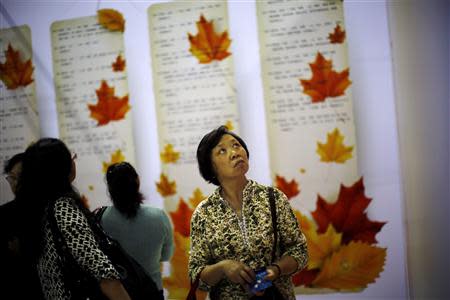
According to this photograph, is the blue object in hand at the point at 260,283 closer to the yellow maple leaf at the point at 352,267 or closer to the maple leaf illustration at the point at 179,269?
the yellow maple leaf at the point at 352,267

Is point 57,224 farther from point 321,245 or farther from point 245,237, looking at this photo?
point 321,245

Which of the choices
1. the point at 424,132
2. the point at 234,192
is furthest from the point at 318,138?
the point at 234,192

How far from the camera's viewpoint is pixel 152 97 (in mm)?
2895

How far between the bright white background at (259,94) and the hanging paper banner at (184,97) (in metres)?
0.07

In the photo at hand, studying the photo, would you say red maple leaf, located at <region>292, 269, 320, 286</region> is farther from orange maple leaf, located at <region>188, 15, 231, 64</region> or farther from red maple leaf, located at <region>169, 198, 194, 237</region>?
orange maple leaf, located at <region>188, 15, 231, 64</region>

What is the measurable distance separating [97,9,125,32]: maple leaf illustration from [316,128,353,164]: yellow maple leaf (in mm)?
1384

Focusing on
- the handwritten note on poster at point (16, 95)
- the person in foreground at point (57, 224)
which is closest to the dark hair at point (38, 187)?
the person in foreground at point (57, 224)

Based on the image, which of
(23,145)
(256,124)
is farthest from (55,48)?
(256,124)

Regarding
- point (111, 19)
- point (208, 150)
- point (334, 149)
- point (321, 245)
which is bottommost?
point (321, 245)

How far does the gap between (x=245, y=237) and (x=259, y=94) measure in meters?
1.25

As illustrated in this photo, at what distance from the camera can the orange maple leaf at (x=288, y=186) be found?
2662 mm

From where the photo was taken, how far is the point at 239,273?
1.53 metres

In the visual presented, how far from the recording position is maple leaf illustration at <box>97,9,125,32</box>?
115 inches

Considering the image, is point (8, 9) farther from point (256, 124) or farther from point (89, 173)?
point (256, 124)
